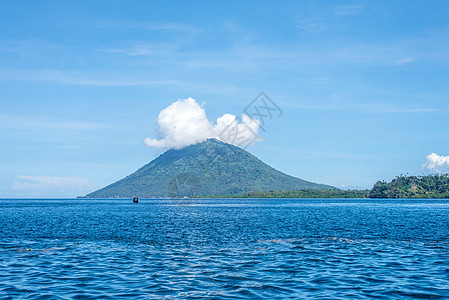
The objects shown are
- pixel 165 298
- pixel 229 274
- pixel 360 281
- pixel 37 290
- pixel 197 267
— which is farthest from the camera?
pixel 197 267

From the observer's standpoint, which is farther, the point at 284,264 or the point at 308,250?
the point at 308,250

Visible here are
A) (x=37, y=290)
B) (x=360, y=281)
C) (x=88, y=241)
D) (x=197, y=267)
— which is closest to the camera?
(x=37, y=290)

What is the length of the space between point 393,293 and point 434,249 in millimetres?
23966

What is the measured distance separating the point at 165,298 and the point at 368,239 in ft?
133

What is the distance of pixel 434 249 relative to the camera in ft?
152

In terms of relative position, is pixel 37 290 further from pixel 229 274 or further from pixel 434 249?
pixel 434 249

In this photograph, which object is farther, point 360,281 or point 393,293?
point 360,281

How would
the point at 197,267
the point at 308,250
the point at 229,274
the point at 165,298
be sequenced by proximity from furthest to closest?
1. the point at 308,250
2. the point at 197,267
3. the point at 229,274
4. the point at 165,298

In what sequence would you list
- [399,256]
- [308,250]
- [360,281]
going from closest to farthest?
[360,281], [399,256], [308,250]

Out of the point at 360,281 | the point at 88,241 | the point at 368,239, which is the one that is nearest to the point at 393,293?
the point at 360,281

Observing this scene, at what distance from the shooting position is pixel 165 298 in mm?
25406

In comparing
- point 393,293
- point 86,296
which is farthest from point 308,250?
point 86,296

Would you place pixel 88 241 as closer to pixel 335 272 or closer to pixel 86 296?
pixel 86 296

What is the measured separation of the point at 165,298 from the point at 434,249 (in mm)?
34954
